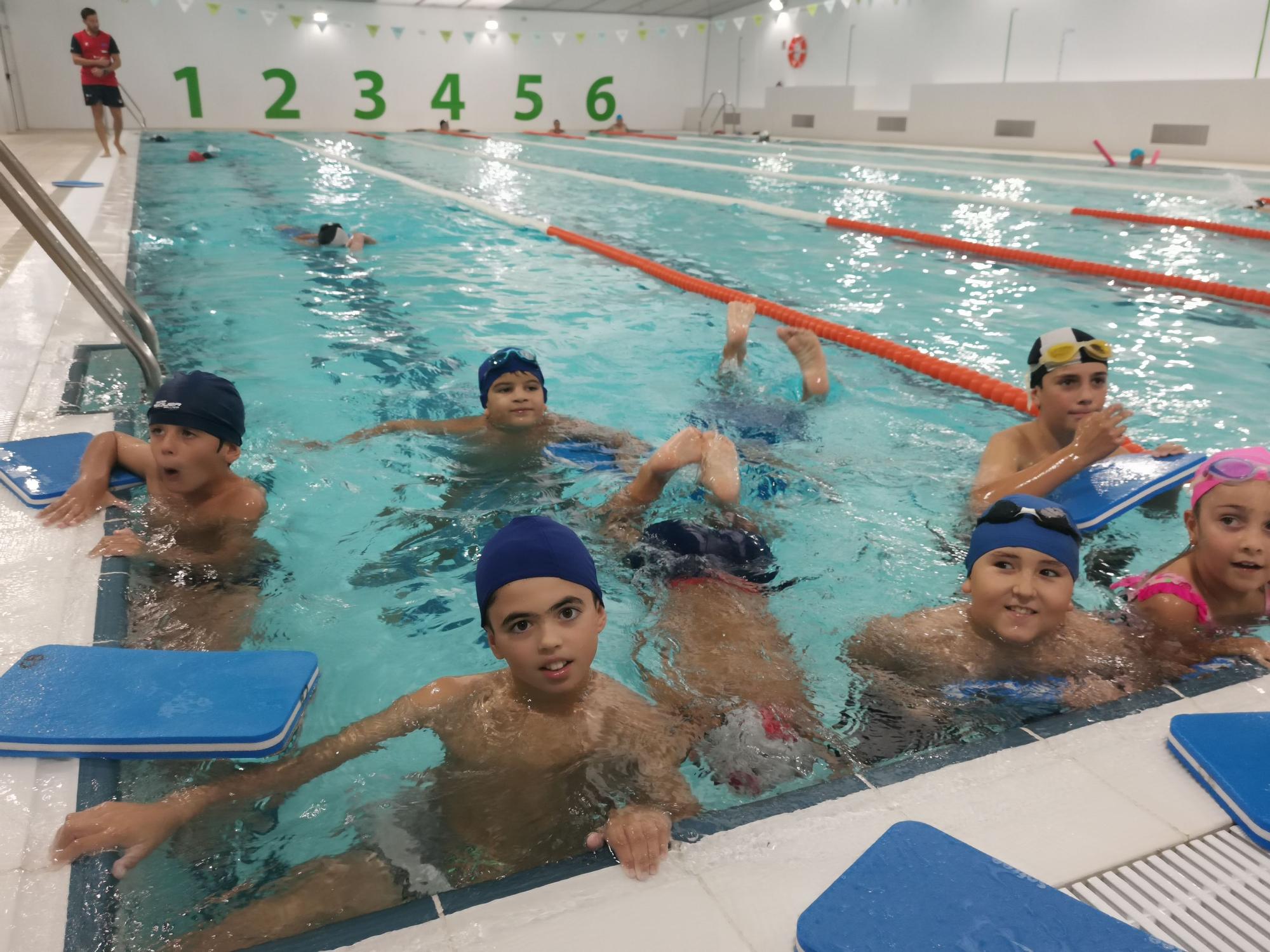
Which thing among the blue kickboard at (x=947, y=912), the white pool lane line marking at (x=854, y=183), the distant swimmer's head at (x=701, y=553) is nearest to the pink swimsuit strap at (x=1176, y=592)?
the distant swimmer's head at (x=701, y=553)

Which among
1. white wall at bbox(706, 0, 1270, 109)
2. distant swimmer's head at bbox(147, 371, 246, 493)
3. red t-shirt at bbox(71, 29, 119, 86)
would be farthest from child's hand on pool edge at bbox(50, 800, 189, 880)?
white wall at bbox(706, 0, 1270, 109)

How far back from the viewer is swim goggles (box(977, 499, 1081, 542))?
2.41m

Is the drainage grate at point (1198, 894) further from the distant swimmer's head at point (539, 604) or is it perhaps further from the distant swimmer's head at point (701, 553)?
the distant swimmer's head at point (701, 553)

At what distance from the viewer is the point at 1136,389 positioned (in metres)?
5.14

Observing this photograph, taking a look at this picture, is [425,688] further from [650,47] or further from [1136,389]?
[650,47]

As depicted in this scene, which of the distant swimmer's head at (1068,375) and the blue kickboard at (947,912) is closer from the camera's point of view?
the blue kickboard at (947,912)

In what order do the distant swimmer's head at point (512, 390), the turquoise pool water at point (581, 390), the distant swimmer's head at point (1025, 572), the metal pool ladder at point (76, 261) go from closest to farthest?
the distant swimmer's head at point (1025, 572)
the turquoise pool water at point (581, 390)
the metal pool ladder at point (76, 261)
the distant swimmer's head at point (512, 390)

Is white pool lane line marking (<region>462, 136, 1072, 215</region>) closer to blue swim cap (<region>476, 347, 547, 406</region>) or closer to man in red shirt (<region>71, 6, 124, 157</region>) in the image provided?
man in red shirt (<region>71, 6, 124, 157</region>)

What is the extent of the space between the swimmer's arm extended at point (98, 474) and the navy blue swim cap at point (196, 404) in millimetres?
319

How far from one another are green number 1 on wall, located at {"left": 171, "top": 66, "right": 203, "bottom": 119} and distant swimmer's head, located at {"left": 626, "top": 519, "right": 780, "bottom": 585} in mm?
26083

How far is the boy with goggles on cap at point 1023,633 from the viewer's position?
93.2 inches

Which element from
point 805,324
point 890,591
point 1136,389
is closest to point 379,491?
point 890,591

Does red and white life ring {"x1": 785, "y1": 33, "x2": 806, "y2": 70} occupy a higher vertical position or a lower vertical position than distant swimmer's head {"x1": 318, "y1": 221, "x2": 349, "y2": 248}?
higher

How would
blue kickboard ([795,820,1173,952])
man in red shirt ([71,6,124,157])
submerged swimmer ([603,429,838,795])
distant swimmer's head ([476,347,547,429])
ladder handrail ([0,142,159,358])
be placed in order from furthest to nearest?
man in red shirt ([71,6,124,157])
distant swimmer's head ([476,347,547,429])
ladder handrail ([0,142,159,358])
submerged swimmer ([603,429,838,795])
blue kickboard ([795,820,1173,952])
